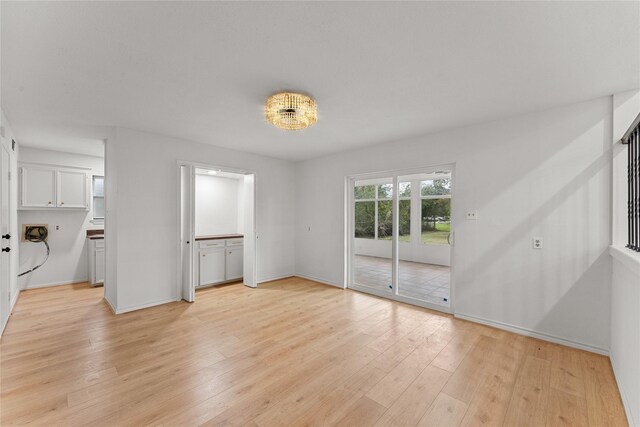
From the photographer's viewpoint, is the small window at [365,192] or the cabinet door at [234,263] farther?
the cabinet door at [234,263]

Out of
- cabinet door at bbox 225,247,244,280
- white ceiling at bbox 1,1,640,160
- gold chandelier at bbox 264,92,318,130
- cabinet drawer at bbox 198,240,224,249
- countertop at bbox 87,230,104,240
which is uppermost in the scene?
white ceiling at bbox 1,1,640,160

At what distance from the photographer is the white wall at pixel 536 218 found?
105 inches

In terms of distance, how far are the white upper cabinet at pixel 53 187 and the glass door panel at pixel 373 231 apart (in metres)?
5.17

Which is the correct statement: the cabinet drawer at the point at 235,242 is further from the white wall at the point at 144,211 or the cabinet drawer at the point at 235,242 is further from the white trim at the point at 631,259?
the white trim at the point at 631,259

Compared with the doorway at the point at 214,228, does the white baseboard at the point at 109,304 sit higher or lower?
lower

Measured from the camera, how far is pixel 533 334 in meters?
2.95

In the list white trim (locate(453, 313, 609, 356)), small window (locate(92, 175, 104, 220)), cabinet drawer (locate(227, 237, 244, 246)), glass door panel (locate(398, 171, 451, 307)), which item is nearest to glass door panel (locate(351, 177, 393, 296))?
glass door panel (locate(398, 171, 451, 307))

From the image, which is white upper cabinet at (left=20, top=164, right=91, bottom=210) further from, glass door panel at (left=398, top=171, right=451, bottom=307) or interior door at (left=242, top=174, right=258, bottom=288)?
glass door panel at (left=398, top=171, right=451, bottom=307)

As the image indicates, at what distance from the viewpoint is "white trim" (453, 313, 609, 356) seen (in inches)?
104

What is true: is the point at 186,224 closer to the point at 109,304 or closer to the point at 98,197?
the point at 109,304

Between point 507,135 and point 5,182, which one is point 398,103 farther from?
point 5,182

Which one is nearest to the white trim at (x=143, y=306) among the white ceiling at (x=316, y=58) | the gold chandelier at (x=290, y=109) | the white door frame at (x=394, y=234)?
the white ceiling at (x=316, y=58)

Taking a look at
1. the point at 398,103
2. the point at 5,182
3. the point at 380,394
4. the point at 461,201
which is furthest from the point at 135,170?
the point at 461,201

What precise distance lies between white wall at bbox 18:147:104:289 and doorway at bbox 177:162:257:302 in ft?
6.86
